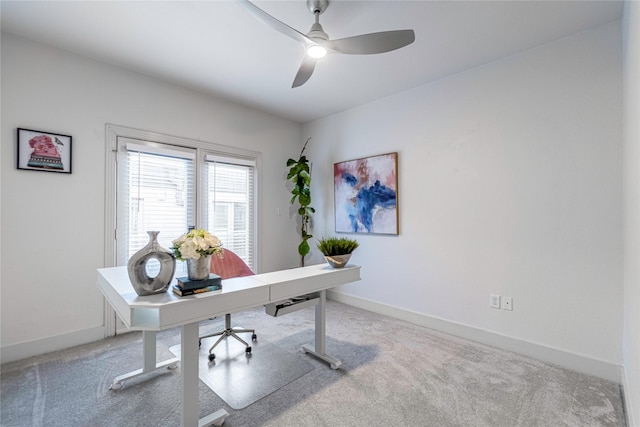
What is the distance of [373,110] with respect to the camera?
365cm

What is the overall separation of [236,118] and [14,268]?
2.64 metres

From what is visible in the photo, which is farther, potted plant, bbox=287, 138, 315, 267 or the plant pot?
potted plant, bbox=287, 138, 315, 267

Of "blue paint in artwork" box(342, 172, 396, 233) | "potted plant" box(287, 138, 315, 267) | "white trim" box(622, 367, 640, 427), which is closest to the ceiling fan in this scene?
"blue paint in artwork" box(342, 172, 396, 233)

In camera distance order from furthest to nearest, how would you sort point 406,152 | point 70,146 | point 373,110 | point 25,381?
point 373,110 < point 406,152 < point 70,146 < point 25,381

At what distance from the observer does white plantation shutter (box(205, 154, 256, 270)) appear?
3.56 metres

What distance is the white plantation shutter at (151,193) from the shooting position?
289 centimetres

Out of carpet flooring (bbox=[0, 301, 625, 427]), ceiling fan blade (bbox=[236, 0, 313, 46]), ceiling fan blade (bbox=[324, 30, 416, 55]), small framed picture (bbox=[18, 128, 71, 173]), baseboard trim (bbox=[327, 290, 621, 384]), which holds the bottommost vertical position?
carpet flooring (bbox=[0, 301, 625, 427])

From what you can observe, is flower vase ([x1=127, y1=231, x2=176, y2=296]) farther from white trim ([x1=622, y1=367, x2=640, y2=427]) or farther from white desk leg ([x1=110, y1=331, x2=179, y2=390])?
white trim ([x1=622, y1=367, x2=640, y2=427])

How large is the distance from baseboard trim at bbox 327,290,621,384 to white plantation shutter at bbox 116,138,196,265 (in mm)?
2491

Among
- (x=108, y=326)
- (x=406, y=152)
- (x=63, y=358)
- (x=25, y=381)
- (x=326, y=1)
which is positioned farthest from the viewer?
(x=406, y=152)

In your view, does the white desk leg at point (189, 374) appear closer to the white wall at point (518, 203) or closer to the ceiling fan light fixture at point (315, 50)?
the ceiling fan light fixture at point (315, 50)

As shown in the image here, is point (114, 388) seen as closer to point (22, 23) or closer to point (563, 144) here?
point (22, 23)

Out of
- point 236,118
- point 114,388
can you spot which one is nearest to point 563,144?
point 236,118

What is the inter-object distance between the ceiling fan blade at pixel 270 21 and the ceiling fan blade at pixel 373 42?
18 cm
